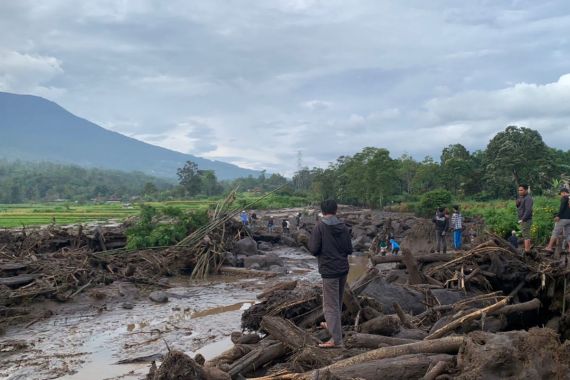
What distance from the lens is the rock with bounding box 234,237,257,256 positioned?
23609 mm

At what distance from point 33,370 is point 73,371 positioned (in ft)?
2.37

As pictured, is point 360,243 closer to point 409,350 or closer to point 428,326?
point 428,326

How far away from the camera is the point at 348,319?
778cm

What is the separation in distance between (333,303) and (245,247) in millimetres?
17346

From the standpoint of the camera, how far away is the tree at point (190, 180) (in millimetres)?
110750

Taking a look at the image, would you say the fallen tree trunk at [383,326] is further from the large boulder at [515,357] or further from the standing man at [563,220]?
the standing man at [563,220]

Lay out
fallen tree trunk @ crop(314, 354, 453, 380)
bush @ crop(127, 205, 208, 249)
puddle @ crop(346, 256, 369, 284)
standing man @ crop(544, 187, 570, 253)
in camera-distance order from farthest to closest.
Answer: bush @ crop(127, 205, 208, 249) < puddle @ crop(346, 256, 369, 284) < standing man @ crop(544, 187, 570, 253) < fallen tree trunk @ crop(314, 354, 453, 380)

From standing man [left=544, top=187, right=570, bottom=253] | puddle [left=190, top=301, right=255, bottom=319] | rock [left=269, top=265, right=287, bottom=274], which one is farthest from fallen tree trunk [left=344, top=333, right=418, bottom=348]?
rock [left=269, top=265, right=287, bottom=274]

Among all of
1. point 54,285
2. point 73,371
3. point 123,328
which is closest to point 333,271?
point 73,371

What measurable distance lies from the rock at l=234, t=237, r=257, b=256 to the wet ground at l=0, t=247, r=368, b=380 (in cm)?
529

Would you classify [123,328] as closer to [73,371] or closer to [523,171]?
[73,371]

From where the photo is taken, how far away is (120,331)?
463 inches

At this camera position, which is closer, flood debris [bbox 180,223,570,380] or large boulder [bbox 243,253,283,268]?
flood debris [bbox 180,223,570,380]

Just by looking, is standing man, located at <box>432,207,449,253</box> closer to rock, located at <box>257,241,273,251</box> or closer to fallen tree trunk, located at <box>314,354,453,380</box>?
rock, located at <box>257,241,273,251</box>
